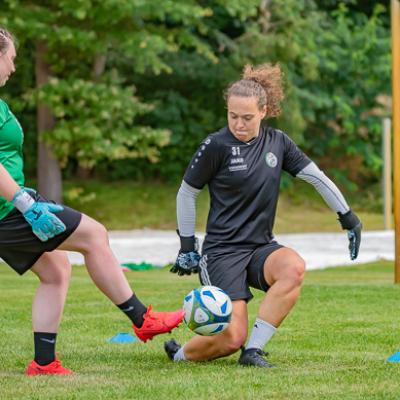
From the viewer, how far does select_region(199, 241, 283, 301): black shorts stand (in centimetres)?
684

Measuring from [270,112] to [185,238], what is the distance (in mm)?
935

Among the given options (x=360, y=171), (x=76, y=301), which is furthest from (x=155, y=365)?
(x=360, y=171)

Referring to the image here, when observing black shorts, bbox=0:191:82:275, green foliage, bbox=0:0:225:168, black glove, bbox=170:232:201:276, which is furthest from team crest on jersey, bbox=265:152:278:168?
green foliage, bbox=0:0:225:168

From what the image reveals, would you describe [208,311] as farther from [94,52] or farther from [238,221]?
[94,52]

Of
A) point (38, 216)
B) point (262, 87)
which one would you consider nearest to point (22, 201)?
point (38, 216)

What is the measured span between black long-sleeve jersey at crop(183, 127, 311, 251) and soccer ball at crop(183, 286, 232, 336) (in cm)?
48

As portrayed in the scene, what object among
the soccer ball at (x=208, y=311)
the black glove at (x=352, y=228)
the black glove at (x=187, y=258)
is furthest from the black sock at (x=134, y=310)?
the black glove at (x=352, y=228)

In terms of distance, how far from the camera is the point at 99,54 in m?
26.5

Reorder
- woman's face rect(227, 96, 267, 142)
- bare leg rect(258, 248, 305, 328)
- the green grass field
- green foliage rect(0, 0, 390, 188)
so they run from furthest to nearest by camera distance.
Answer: green foliage rect(0, 0, 390, 188) → woman's face rect(227, 96, 267, 142) → bare leg rect(258, 248, 305, 328) → the green grass field

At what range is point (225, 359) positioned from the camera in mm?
7113

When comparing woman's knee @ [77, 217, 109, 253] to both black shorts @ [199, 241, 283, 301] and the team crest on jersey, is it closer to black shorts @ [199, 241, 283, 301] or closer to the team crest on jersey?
black shorts @ [199, 241, 283, 301]

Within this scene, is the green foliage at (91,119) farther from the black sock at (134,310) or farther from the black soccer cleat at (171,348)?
the black sock at (134,310)

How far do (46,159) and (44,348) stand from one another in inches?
795

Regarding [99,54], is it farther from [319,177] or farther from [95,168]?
[319,177]
